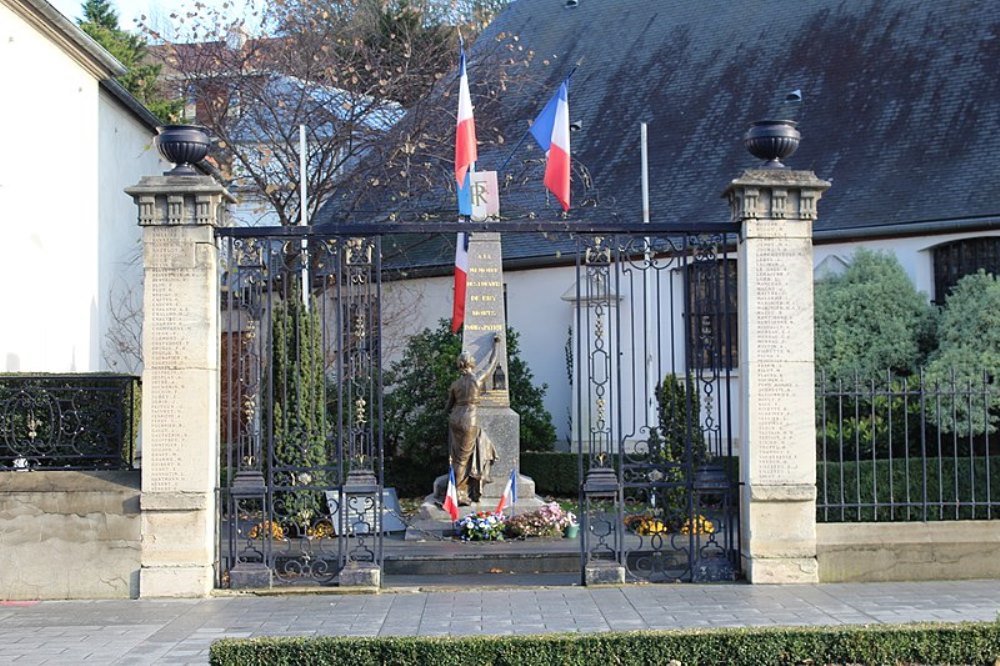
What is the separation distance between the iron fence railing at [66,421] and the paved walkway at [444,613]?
1303 mm

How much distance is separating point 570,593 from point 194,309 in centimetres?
424

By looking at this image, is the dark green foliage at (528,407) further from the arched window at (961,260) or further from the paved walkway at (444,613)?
the paved walkway at (444,613)

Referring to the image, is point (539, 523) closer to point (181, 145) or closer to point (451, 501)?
point (451, 501)

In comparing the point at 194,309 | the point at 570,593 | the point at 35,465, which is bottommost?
the point at 570,593

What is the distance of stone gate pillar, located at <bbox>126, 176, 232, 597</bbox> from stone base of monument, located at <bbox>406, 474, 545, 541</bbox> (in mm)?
4143

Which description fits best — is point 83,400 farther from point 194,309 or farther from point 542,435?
point 542,435

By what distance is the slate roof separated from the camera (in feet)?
69.3

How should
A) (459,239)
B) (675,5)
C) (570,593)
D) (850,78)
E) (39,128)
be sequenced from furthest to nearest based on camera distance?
(675,5) < (850,78) < (39,128) < (459,239) < (570,593)

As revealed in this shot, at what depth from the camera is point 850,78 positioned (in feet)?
78.0

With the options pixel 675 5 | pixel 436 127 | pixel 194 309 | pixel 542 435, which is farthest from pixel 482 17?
pixel 194 309

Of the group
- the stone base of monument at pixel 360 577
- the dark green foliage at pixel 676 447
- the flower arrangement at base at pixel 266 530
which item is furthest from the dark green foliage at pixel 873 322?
the stone base of monument at pixel 360 577

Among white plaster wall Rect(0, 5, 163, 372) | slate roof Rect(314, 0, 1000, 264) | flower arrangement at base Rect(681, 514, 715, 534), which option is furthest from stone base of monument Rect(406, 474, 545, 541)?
slate roof Rect(314, 0, 1000, 264)

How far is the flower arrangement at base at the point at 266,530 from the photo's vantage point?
10884 mm

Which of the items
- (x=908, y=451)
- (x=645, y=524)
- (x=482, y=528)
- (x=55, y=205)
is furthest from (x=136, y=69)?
(x=908, y=451)
